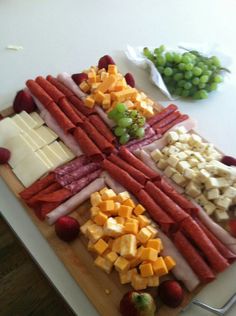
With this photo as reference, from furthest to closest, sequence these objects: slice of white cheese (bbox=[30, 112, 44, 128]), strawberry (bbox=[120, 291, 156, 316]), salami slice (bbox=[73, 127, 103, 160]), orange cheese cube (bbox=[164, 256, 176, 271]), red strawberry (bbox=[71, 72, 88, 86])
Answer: red strawberry (bbox=[71, 72, 88, 86]) → slice of white cheese (bbox=[30, 112, 44, 128]) → salami slice (bbox=[73, 127, 103, 160]) → orange cheese cube (bbox=[164, 256, 176, 271]) → strawberry (bbox=[120, 291, 156, 316])

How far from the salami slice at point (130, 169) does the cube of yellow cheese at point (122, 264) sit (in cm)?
29

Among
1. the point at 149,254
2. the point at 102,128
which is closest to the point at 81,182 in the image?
the point at 102,128

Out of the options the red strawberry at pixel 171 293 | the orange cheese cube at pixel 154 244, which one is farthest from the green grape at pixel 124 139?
the red strawberry at pixel 171 293

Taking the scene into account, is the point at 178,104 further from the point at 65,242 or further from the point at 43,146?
the point at 65,242

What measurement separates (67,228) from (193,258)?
392 millimetres

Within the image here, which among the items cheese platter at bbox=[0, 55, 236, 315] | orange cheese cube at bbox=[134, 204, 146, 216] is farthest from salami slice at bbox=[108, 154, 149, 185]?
orange cheese cube at bbox=[134, 204, 146, 216]

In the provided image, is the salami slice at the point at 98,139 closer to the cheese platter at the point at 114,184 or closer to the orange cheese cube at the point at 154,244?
the cheese platter at the point at 114,184

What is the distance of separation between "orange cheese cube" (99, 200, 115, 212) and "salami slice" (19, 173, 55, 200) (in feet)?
0.67

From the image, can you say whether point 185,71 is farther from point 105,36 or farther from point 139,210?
point 139,210

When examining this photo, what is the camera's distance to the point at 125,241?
1.09 m

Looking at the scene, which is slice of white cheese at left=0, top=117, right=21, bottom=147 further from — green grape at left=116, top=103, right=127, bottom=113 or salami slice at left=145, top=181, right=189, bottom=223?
salami slice at left=145, top=181, right=189, bottom=223

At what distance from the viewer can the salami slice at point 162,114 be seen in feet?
4.88

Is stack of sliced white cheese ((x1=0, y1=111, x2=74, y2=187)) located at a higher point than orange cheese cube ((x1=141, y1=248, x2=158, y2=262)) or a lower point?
higher

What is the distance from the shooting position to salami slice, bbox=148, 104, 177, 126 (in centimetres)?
149
